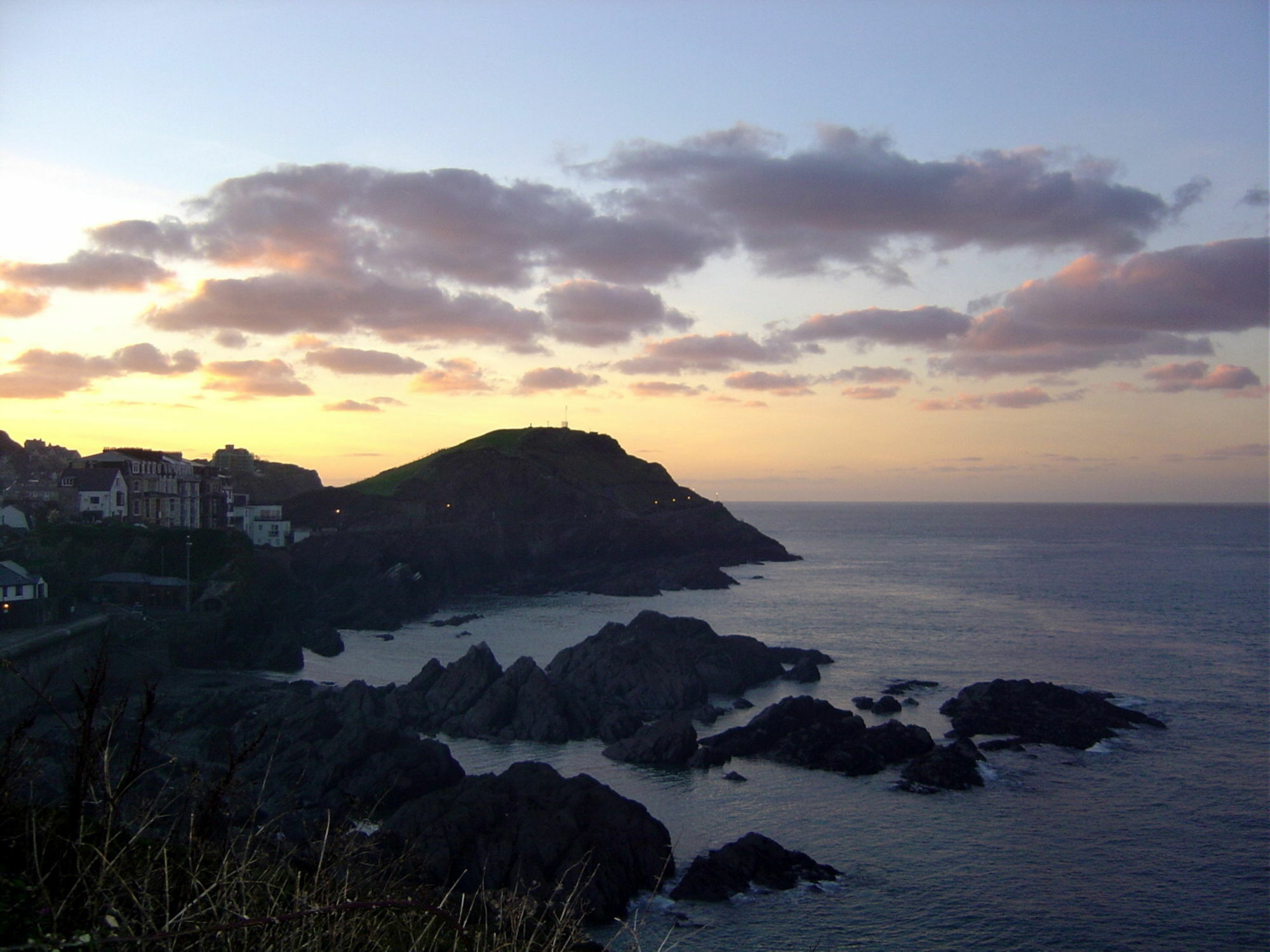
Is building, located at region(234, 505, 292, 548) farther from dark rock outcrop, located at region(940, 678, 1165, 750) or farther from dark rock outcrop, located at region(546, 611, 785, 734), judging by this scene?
dark rock outcrop, located at region(940, 678, 1165, 750)

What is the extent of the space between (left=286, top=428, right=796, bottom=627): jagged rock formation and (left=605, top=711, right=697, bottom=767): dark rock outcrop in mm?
45568

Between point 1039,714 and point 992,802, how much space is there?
490 inches

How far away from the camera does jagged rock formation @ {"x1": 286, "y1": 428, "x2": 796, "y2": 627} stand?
93938 millimetres

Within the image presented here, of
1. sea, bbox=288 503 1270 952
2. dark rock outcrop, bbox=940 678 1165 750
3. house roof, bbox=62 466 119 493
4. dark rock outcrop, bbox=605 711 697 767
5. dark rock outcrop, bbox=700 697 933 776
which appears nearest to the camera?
sea, bbox=288 503 1270 952

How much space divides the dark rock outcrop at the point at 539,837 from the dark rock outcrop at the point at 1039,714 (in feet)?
68.5

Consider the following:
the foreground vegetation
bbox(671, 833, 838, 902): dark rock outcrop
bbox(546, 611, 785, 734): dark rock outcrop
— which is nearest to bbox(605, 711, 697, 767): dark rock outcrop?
bbox(546, 611, 785, 734): dark rock outcrop

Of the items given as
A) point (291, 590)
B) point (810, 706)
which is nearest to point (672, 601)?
point (291, 590)

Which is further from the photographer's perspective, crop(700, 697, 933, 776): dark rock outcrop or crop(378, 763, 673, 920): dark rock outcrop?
crop(700, 697, 933, 776): dark rock outcrop

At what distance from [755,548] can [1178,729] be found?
3924 inches

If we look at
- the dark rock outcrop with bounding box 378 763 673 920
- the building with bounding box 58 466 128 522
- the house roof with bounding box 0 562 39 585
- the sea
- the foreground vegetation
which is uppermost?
the building with bounding box 58 466 128 522

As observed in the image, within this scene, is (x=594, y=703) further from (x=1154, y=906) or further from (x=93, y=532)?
(x=93, y=532)

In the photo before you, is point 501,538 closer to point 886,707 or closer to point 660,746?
point 886,707

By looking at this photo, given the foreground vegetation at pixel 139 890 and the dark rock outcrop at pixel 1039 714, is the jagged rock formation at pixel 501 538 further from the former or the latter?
the foreground vegetation at pixel 139 890

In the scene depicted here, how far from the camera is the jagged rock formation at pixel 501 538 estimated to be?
3698 inches
